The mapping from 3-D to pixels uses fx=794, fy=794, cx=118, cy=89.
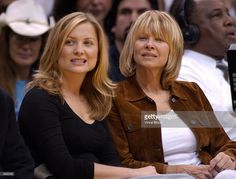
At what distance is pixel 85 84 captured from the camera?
3453 mm

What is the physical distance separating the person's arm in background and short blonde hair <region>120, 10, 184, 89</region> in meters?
0.70

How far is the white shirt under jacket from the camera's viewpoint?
365 cm

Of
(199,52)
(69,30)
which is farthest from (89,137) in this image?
(199,52)

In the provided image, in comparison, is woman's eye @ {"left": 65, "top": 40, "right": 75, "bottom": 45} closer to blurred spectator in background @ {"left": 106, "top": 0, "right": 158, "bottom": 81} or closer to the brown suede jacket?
the brown suede jacket

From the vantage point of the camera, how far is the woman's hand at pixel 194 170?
11.1 ft

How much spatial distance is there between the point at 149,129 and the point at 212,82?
1.78ft

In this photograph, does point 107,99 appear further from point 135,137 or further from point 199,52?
point 199,52

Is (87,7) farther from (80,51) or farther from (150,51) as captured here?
(80,51)

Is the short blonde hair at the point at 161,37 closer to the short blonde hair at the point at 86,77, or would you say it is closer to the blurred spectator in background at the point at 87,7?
the short blonde hair at the point at 86,77

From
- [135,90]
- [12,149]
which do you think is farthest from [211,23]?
[12,149]

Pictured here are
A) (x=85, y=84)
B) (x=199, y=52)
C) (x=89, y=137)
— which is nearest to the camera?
(x=89, y=137)

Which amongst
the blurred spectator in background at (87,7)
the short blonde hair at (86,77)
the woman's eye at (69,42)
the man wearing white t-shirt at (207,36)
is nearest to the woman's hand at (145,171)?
the short blonde hair at (86,77)

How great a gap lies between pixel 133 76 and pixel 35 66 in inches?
31.6

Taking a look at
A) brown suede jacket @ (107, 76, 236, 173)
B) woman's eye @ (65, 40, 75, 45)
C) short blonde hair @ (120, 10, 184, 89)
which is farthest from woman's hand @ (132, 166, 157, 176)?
woman's eye @ (65, 40, 75, 45)
